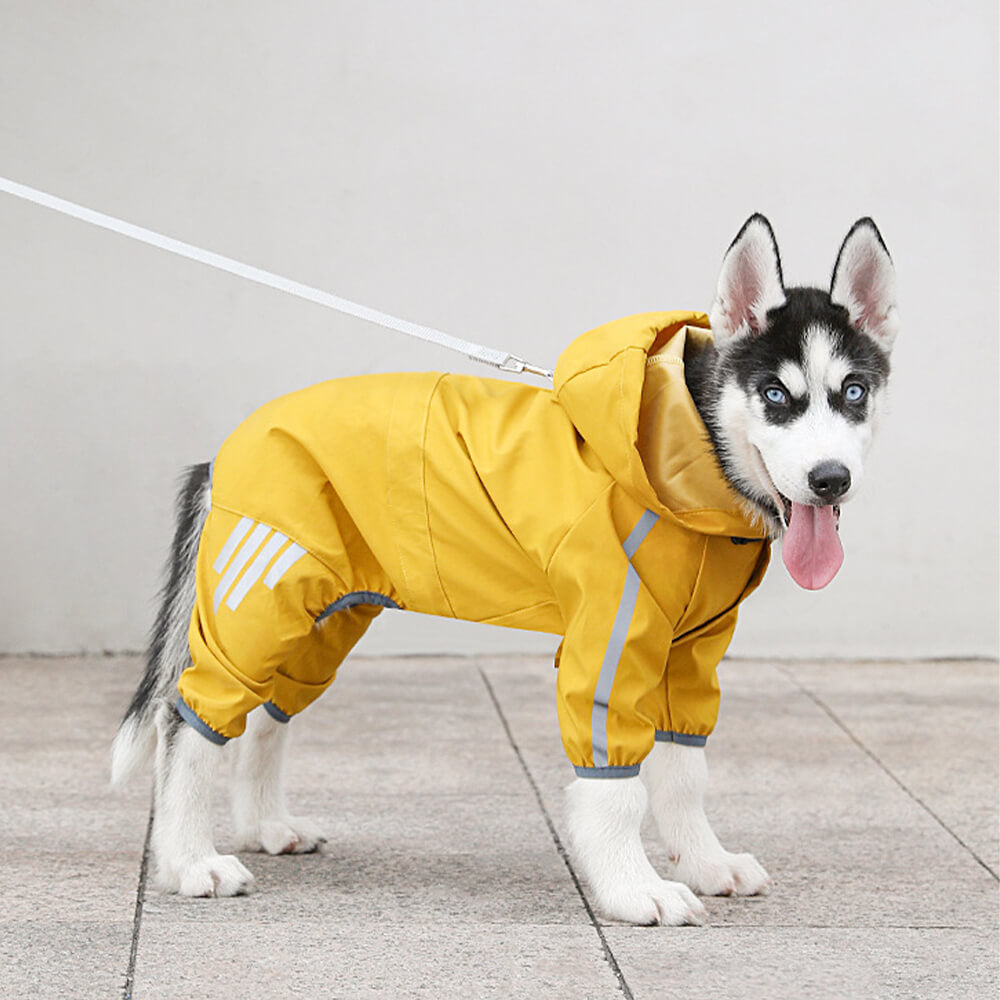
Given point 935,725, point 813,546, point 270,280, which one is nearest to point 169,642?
point 270,280

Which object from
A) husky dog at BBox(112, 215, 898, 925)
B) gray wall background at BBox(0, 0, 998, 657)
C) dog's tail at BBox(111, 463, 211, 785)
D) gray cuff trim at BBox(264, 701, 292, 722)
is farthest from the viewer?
gray wall background at BBox(0, 0, 998, 657)

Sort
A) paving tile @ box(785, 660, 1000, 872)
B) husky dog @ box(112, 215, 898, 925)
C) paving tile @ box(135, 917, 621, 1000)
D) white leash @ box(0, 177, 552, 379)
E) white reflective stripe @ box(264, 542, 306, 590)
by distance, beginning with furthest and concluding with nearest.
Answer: paving tile @ box(785, 660, 1000, 872)
white leash @ box(0, 177, 552, 379)
white reflective stripe @ box(264, 542, 306, 590)
husky dog @ box(112, 215, 898, 925)
paving tile @ box(135, 917, 621, 1000)

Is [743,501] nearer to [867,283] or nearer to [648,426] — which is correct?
[648,426]

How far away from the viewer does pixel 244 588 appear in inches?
131

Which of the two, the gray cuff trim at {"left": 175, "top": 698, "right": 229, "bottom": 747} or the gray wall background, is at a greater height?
the gray wall background

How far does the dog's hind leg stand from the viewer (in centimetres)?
375

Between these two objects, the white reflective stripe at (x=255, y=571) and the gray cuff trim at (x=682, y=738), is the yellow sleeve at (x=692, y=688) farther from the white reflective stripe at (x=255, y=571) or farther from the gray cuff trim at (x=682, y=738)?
the white reflective stripe at (x=255, y=571)

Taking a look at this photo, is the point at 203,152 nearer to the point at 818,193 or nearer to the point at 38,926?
the point at 818,193

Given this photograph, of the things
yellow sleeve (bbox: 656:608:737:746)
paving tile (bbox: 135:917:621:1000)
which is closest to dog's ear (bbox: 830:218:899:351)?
yellow sleeve (bbox: 656:608:737:746)

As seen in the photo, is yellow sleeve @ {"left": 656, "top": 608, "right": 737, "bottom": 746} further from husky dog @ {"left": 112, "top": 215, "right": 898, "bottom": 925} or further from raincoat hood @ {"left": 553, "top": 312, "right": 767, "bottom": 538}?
raincoat hood @ {"left": 553, "top": 312, "right": 767, "bottom": 538}

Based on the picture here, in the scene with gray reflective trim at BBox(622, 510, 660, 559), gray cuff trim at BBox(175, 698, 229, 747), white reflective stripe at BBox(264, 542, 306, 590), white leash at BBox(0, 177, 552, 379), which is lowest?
gray cuff trim at BBox(175, 698, 229, 747)

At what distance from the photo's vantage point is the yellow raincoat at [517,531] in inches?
125

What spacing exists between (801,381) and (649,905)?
1205 mm

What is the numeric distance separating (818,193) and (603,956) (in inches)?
177
